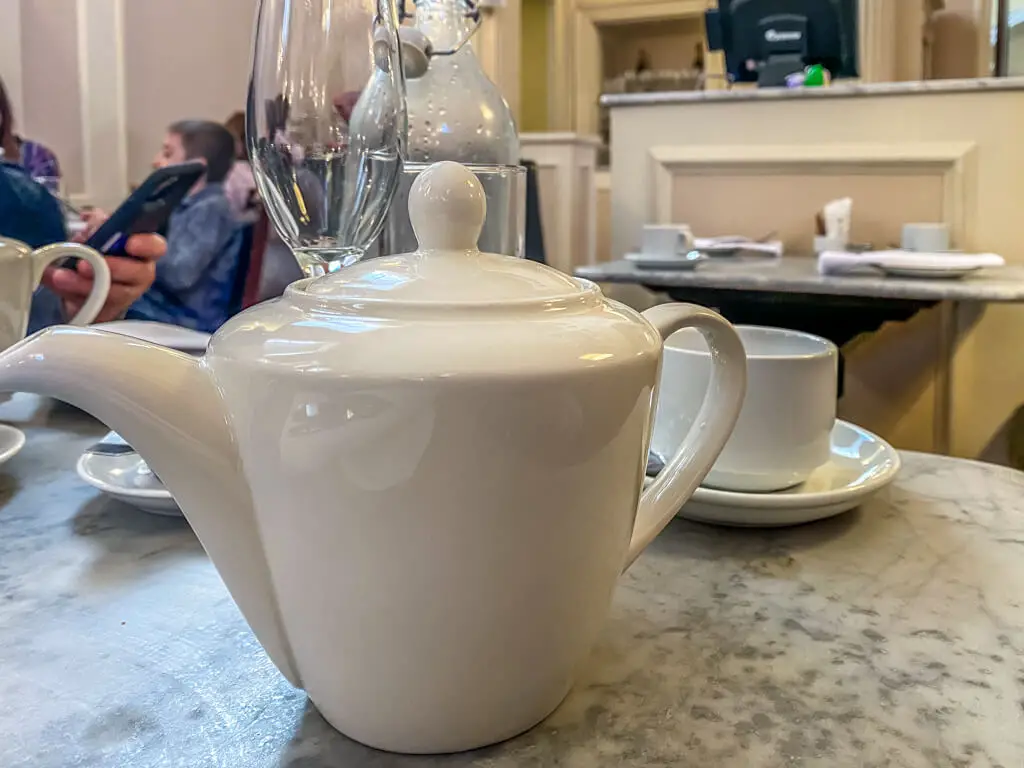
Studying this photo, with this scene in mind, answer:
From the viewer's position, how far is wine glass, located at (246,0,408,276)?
1.83 ft

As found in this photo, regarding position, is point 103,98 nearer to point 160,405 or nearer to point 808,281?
point 808,281

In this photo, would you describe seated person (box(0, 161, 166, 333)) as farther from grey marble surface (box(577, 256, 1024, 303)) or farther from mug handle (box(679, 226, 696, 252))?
mug handle (box(679, 226, 696, 252))

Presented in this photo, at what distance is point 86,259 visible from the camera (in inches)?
26.4

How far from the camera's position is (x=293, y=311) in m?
0.31

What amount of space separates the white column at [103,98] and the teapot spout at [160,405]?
2385 mm

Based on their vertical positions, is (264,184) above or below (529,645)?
above

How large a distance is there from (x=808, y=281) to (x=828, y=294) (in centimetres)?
8

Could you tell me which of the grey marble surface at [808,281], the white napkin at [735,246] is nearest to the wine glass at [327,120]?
the grey marble surface at [808,281]

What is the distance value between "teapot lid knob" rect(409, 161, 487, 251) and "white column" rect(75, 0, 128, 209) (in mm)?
2372

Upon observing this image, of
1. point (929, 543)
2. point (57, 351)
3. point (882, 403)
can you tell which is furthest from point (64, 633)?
point (882, 403)

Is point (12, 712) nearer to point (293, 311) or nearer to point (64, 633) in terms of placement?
point (64, 633)

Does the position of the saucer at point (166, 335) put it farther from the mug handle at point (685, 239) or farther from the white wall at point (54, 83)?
the white wall at point (54, 83)

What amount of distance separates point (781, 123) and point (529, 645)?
2021 mm

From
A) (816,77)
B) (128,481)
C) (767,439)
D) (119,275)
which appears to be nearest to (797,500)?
(767,439)
